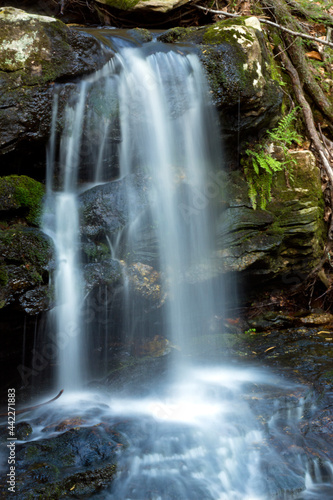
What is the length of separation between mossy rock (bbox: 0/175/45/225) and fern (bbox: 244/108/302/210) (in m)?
3.25

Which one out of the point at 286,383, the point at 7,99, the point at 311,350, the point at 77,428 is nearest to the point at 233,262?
the point at 311,350

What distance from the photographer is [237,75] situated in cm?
568

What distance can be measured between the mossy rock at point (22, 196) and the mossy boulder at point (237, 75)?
A: 113 inches

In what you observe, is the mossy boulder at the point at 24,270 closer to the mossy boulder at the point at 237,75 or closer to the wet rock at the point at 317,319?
the mossy boulder at the point at 237,75

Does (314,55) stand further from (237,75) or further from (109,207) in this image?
(109,207)

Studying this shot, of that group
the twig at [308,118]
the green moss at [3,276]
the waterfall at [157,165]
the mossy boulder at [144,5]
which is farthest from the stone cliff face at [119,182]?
the mossy boulder at [144,5]

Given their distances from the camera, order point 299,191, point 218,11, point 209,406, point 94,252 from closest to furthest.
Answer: point 209,406 → point 94,252 → point 299,191 → point 218,11

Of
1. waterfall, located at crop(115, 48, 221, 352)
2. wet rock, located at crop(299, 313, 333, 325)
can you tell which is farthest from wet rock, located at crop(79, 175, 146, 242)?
wet rock, located at crop(299, 313, 333, 325)

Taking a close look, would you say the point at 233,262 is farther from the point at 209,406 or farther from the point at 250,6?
the point at 250,6

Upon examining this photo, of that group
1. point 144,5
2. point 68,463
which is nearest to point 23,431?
point 68,463

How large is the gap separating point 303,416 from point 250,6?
8.16 m

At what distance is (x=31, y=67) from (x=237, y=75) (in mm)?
2880

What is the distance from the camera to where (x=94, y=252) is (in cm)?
498

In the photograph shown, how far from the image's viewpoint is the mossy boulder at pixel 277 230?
578cm
